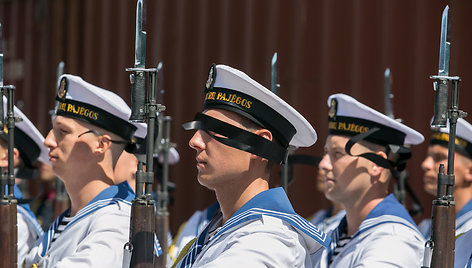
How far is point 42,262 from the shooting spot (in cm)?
343

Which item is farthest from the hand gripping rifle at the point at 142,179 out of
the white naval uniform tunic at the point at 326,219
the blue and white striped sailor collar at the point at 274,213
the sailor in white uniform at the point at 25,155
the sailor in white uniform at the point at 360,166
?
the white naval uniform tunic at the point at 326,219

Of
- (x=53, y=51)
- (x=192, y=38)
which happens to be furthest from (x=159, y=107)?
(x=53, y=51)

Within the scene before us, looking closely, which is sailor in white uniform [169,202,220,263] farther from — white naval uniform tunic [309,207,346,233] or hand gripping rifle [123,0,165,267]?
hand gripping rifle [123,0,165,267]

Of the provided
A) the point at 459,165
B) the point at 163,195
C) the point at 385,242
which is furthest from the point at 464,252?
the point at 163,195

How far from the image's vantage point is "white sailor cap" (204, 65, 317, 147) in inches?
106

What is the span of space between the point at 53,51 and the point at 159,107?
269 inches

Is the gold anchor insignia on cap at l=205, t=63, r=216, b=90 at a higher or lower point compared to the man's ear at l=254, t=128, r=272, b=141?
higher

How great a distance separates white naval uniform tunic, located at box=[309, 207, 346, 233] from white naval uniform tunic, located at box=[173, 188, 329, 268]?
291 cm

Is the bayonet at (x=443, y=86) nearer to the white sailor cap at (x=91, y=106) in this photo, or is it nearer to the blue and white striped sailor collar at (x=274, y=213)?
the blue and white striped sailor collar at (x=274, y=213)

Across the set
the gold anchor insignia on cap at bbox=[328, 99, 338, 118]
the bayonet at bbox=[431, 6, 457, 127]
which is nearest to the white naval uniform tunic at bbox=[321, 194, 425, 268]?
the gold anchor insignia on cap at bbox=[328, 99, 338, 118]

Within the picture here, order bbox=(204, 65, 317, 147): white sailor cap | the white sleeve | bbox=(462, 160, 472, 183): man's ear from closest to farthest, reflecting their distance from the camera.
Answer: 1. bbox=(204, 65, 317, 147): white sailor cap
2. the white sleeve
3. bbox=(462, 160, 472, 183): man's ear

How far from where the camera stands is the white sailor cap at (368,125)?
3.93 m

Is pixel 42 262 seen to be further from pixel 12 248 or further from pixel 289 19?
pixel 289 19

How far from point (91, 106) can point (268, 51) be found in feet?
12.7
